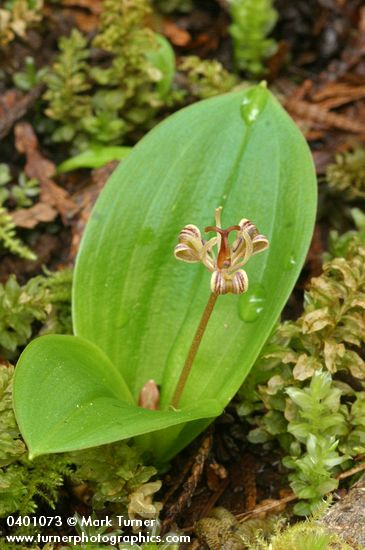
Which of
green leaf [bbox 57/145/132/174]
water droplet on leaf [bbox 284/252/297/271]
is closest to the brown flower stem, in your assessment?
water droplet on leaf [bbox 284/252/297/271]

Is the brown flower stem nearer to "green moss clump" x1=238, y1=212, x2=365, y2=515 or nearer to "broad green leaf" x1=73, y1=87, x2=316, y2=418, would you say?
"broad green leaf" x1=73, y1=87, x2=316, y2=418

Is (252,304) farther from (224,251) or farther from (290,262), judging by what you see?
(224,251)

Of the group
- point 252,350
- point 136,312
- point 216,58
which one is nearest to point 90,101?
point 216,58

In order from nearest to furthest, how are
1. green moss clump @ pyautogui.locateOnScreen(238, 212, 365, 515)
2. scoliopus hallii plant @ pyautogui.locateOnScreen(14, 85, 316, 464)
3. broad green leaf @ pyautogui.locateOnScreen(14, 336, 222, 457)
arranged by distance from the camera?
broad green leaf @ pyautogui.locateOnScreen(14, 336, 222, 457) < green moss clump @ pyautogui.locateOnScreen(238, 212, 365, 515) < scoliopus hallii plant @ pyautogui.locateOnScreen(14, 85, 316, 464)

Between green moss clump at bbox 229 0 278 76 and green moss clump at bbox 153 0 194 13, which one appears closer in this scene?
green moss clump at bbox 229 0 278 76

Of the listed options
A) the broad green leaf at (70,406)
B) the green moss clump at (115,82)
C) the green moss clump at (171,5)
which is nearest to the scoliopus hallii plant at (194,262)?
the broad green leaf at (70,406)

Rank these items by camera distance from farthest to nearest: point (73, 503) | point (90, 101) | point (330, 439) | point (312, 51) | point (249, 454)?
point (312, 51), point (90, 101), point (249, 454), point (73, 503), point (330, 439)

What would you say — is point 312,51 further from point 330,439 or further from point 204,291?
point 330,439

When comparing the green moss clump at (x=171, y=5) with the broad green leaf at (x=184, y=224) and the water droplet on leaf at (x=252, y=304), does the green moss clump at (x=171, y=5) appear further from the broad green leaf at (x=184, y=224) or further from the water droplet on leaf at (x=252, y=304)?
the water droplet on leaf at (x=252, y=304)
